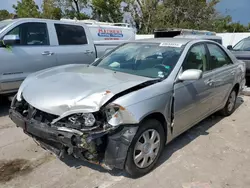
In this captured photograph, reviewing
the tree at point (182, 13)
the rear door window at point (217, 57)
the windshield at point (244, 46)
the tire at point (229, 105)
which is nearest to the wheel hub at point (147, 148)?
the rear door window at point (217, 57)

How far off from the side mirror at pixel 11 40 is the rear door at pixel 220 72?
12.1ft

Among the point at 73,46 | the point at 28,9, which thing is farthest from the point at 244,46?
the point at 28,9

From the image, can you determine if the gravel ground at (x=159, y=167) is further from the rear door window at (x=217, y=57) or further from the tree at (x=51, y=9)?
the tree at (x=51, y=9)

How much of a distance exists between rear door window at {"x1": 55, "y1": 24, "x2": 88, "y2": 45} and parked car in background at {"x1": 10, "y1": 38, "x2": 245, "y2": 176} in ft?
7.15

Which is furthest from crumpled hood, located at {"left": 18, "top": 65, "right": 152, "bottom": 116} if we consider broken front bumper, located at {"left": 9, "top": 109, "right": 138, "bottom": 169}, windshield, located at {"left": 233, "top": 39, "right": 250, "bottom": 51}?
windshield, located at {"left": 233, "top": 39, "right": 250, "bottom": 51}

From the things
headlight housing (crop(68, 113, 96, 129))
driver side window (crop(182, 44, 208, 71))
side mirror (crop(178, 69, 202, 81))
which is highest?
driver side window (crop(182, 44, 208, 71))

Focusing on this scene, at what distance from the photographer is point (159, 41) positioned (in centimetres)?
370

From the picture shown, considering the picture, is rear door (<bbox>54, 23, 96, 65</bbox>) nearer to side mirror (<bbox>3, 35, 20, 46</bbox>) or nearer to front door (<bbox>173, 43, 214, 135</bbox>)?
side mirror (<bbox>3, 35, 20, 46</bbox>)

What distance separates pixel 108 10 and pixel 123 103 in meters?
25.0

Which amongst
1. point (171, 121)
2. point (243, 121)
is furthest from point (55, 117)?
point (243, 121)

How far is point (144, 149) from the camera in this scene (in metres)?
2.71

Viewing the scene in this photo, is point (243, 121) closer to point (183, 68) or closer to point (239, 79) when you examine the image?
point (239, 79)

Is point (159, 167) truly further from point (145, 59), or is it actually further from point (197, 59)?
point (197, 59)

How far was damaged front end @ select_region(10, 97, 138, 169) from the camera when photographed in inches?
89.5
